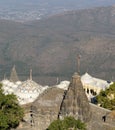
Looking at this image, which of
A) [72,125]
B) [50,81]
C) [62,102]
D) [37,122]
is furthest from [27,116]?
[50,81]

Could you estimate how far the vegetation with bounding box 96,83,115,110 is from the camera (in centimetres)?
5594

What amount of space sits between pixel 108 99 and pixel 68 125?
14.3 metres

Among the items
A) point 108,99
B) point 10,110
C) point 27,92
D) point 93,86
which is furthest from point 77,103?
point 93,86

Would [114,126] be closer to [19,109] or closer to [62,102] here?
[62,102]

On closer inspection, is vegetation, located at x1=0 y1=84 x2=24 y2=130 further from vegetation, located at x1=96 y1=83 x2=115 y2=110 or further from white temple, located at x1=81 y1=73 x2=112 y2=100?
white temple, located at x1=81 y1=73 x2=112 y2=100

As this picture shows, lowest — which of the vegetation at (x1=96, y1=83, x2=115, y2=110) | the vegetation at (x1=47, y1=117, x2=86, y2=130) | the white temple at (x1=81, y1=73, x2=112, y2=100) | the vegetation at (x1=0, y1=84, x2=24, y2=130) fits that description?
the vegetation at (x1=47, y1=117, x2=86, y2=130)

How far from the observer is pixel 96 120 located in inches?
1917

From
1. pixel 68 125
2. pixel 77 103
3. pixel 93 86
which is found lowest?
pixel 68 125

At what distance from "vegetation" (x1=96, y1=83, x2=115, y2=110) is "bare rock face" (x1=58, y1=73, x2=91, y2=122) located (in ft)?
27.9

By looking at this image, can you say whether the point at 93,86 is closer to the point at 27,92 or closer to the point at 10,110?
the point at 27,92

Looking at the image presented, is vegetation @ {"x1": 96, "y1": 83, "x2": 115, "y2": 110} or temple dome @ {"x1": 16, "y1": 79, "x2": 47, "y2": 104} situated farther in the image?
temple dome @ {"x1": 16, "y1": 79, "x2": 47, "y2": 104}

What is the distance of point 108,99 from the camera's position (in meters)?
56.8

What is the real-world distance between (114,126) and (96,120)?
2.51 meters

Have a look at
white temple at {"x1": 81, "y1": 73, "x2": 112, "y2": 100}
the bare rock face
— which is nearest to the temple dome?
white temple at {"x1": 81, "y1": 73, "x2": 112, "y2": 100}
